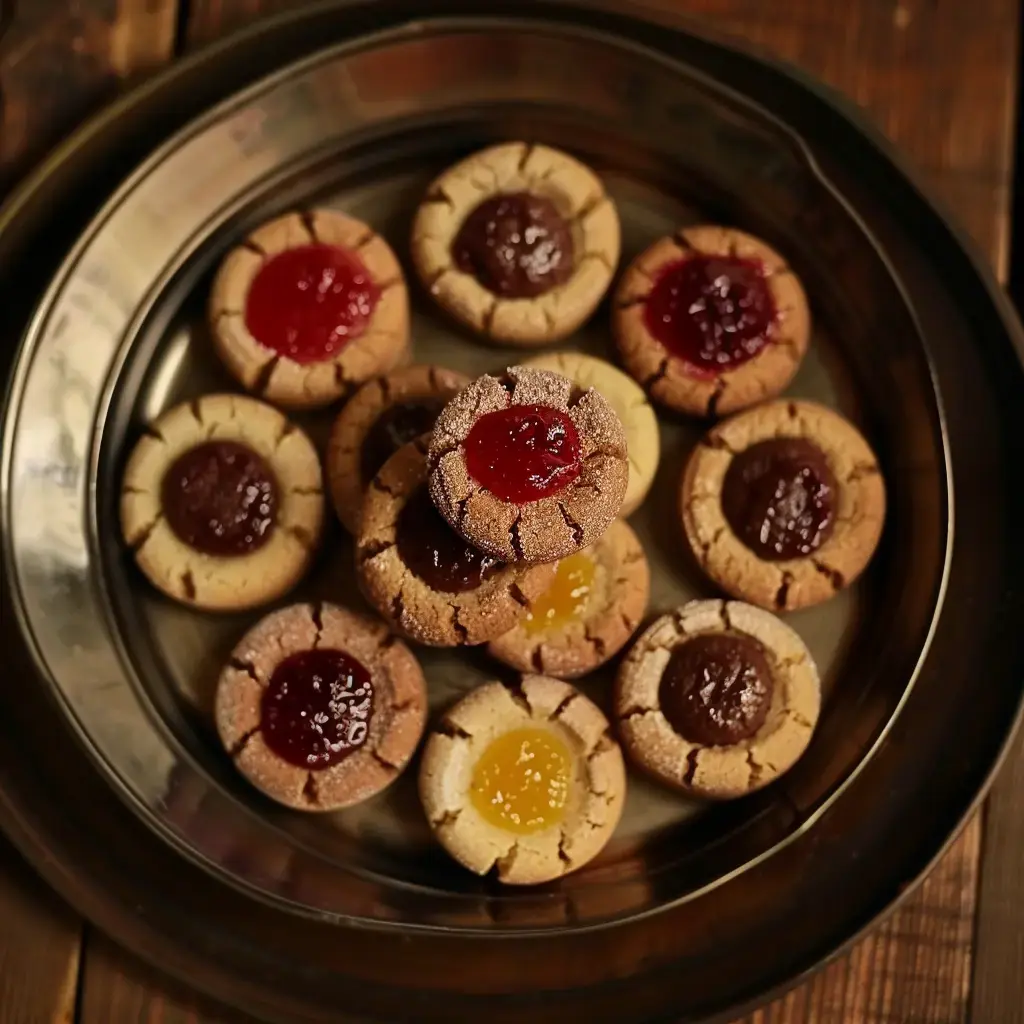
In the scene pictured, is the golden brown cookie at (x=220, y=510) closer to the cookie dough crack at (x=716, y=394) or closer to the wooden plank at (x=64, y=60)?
the wooden plank at (x=64, y=60)

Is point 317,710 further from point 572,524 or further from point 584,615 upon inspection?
point 572,524

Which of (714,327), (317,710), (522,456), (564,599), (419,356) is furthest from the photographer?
(419,356)

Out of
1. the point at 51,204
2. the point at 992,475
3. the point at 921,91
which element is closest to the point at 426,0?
the point at 51,204

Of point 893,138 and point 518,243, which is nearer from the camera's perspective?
point 518,243

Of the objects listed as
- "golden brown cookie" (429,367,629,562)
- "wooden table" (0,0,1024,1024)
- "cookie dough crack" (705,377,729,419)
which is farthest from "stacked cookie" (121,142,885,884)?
"wooden table" (0,0,1024,1024)

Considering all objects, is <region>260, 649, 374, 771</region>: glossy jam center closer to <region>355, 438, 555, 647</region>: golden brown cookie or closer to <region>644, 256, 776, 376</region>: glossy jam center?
<region>355, 438, 555, 647</region>: golden brown cookie

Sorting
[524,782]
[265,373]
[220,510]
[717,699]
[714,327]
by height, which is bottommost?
[524,782]

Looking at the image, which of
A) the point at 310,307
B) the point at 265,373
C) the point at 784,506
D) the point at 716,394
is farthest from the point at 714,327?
the point at 265,373
